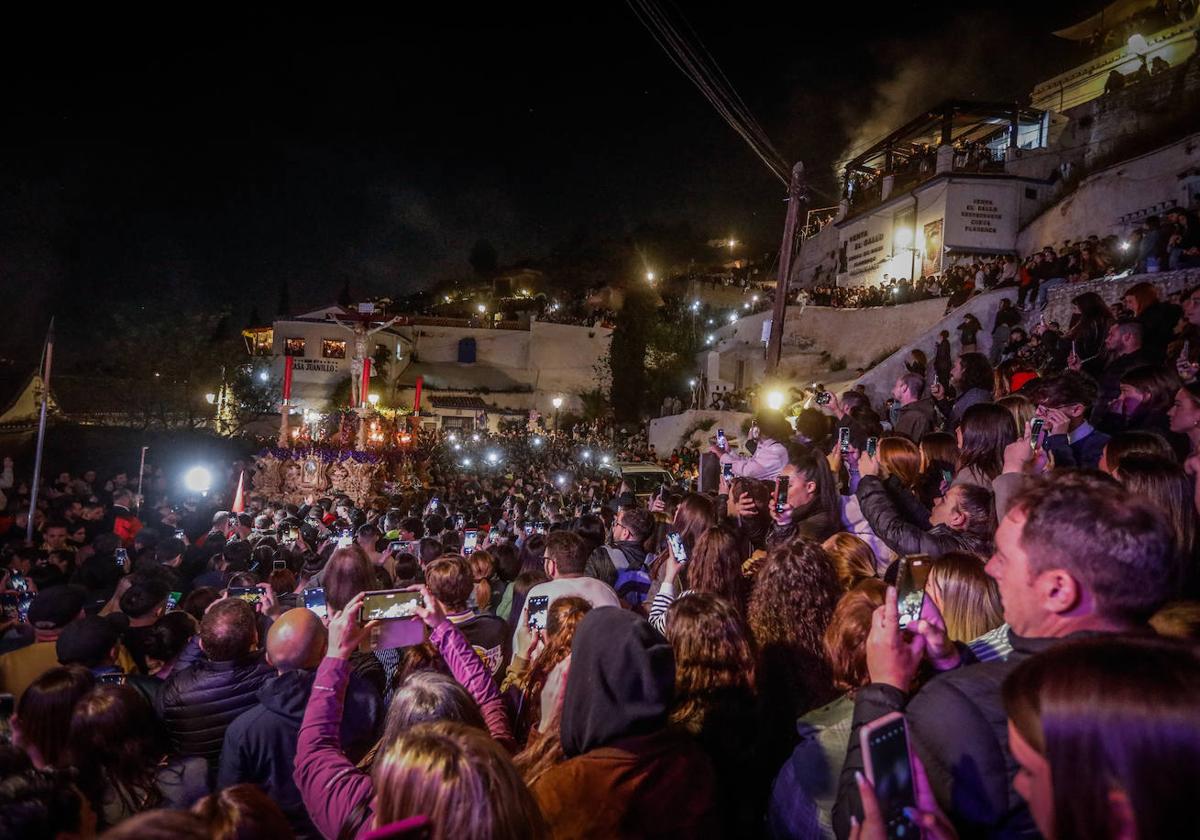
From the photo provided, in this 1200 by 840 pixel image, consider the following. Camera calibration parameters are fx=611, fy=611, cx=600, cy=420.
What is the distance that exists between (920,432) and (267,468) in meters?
20.0

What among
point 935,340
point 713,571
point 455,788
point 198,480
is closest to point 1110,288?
point 935,340

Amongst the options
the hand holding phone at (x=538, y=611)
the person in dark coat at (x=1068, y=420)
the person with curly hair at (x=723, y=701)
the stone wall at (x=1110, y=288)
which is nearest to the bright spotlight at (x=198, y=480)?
the hand holding phone at (x=538, y=611)

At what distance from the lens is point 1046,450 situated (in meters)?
3.73

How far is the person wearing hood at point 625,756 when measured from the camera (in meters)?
1.74

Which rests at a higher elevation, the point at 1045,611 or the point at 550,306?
the point at 550,306

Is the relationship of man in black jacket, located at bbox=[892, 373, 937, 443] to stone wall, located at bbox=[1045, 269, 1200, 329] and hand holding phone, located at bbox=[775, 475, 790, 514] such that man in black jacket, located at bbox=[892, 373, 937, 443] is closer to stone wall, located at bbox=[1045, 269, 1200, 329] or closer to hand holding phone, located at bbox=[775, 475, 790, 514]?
hand holding phone, located at bbox=[775, 475, 790, 514]

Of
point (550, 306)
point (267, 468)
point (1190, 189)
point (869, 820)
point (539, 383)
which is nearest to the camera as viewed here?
point (869, 820)

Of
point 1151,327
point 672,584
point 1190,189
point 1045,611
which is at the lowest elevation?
point 672,584

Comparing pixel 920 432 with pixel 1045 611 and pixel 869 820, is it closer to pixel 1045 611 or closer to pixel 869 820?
pixel 1045 611

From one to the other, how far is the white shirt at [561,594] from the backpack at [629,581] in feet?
3.29

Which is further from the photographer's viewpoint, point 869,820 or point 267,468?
point 267,468

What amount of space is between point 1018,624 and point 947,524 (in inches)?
77.2

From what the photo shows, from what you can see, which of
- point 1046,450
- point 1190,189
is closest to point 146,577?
point 1046,450

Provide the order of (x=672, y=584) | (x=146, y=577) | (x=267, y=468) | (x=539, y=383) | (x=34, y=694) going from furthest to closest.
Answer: (x=539, y=383)
(x=267, y=468)
(x=146, y=577)
(x=672, y=584)
(x=34, y=694)
